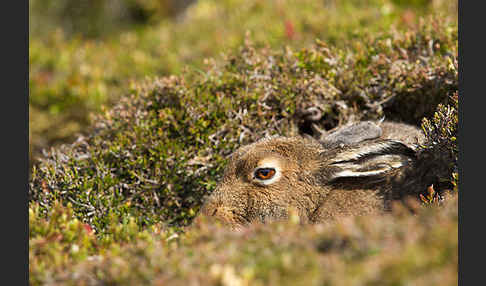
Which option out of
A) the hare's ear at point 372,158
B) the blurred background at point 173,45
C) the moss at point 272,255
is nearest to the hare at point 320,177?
the hare's ear at point 372,158

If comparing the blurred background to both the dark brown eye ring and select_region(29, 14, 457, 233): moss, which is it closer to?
select_region(29, 14, 457, 233): moss

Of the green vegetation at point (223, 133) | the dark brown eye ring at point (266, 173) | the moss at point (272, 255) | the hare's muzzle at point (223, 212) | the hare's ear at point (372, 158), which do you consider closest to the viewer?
the moss at point (272, 255)

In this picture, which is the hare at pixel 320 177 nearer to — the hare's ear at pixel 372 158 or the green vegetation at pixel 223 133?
the hare's ear at pixel 372 158

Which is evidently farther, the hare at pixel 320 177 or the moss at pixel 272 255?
the hare at pixel 320 177

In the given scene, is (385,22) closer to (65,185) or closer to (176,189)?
(176,189)

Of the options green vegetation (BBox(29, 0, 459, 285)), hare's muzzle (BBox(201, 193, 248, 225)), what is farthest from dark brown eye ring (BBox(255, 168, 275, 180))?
green vegetation (BBox(29, 0, 459, 285))

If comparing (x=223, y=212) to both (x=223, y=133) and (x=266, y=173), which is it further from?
(x=223, y=133)

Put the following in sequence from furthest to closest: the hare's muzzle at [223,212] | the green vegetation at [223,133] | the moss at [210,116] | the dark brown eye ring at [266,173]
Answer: the moss at [210,116], the dark brown eye ring at [266,173], the hare's muzzle at [223,212], the green vegetation at [223,133]
